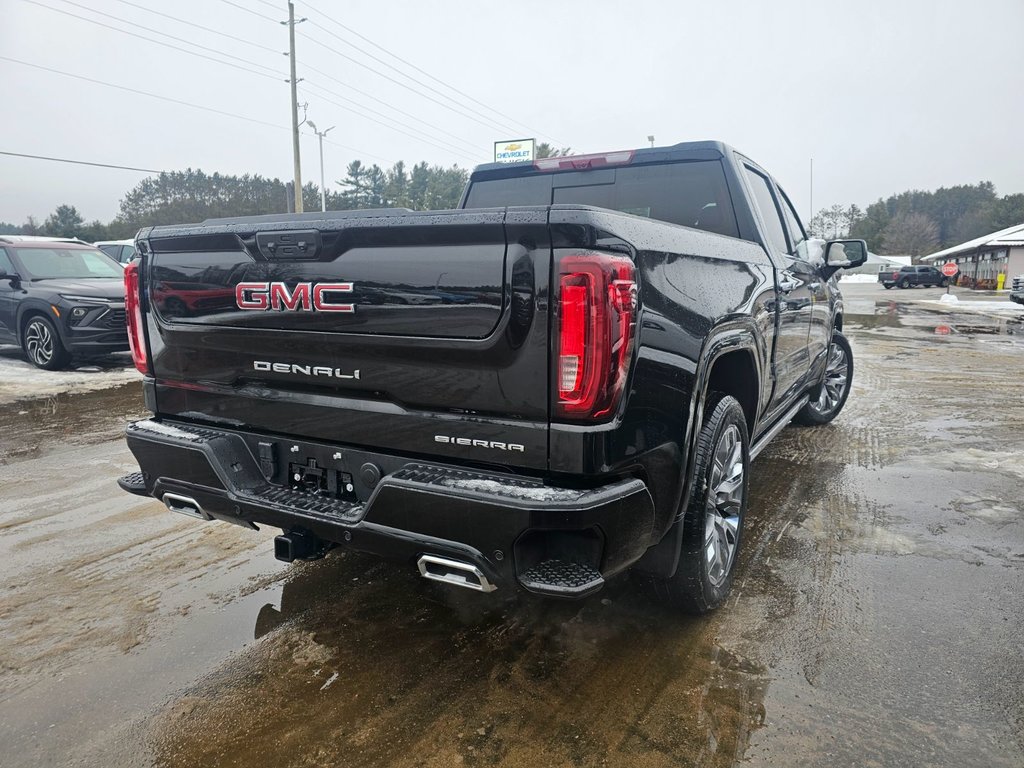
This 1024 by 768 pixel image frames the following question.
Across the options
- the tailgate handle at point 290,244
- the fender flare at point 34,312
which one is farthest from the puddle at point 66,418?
the tailgate handle at point 290,244

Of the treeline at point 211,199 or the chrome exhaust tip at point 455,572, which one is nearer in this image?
the chrome exhaust tip at point 455,572

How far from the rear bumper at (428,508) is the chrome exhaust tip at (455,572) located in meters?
0.02

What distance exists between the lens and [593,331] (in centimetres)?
204

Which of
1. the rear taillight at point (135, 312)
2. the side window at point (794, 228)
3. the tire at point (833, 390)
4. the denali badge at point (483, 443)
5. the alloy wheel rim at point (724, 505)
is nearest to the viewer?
the denali badge at point (483, 443)

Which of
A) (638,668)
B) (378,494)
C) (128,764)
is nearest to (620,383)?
(378,494)

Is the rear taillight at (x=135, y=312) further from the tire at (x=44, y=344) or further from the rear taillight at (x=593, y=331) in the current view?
the tire at (x=44, y=344)

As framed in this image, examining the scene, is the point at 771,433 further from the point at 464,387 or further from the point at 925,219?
the point at 925,219

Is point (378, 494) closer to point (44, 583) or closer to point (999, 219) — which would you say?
point (44, 583)

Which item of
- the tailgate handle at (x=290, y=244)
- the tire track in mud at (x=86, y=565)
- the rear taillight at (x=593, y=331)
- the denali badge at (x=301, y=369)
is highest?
the tailgate handle at (x=290, y=244)

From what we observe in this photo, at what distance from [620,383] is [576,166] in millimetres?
2425

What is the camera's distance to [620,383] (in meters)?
2.11

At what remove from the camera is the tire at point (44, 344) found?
9180 mm

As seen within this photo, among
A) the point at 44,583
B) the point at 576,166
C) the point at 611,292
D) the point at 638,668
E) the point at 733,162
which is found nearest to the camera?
the point at 611,292

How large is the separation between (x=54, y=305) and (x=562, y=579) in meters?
9.23
